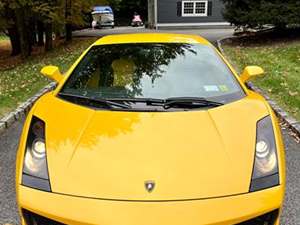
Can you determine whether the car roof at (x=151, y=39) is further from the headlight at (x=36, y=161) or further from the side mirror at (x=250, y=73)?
the headlight at (x=36, y=161)

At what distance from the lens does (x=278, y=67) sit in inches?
382

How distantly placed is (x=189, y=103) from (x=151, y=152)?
2.32ft

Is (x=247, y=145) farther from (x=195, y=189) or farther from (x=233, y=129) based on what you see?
(x=195, y=189)

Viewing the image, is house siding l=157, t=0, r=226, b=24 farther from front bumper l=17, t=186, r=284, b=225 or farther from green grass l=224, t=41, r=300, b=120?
front bumper l=17, t=186, r=284, b=225

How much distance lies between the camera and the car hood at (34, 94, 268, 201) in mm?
2455

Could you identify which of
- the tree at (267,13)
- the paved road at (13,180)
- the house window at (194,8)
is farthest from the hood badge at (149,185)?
the house window at (194,8)

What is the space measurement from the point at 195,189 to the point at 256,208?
1.20 ft

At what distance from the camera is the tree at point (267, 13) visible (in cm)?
1418

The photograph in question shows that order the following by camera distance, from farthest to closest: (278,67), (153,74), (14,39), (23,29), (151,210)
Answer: (14,39) → (23,29) → (278,67) → (153,74) → (151,210)

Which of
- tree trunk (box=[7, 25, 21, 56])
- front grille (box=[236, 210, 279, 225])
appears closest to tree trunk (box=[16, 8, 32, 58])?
tree trunk (box=[7, 25, 21, 56])

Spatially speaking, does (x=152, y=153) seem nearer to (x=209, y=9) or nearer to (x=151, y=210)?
(x=151, y=210)

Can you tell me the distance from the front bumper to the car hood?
0.15 feet

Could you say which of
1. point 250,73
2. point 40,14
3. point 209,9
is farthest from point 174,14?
point 250,73

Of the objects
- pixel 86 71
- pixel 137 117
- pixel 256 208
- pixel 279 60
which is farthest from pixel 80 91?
pixel 279 60
